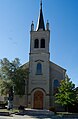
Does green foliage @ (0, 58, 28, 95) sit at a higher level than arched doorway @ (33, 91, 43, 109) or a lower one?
higher

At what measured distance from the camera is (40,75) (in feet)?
143

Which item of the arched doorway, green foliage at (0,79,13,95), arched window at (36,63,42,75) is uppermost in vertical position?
arched window at (36,63,42,75)

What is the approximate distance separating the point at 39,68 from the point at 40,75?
129 centimetres

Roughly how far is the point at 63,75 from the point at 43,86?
4.14m

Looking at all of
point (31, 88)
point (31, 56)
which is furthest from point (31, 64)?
point (31, 88)

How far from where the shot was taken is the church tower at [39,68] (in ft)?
140

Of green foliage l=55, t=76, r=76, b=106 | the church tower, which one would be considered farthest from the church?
green foliage l=55, t=76, r=76, b=106

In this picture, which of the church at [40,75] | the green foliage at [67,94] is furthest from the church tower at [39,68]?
the green foliage at [67,94]

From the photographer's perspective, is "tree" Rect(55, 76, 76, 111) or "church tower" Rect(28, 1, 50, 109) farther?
"church tower" Rect(28, 1, 50, 109)

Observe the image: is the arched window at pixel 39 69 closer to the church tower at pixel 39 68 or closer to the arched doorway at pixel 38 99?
the church tower at pixel 39 68

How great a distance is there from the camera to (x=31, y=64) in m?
44.1

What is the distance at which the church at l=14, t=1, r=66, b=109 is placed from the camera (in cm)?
4281

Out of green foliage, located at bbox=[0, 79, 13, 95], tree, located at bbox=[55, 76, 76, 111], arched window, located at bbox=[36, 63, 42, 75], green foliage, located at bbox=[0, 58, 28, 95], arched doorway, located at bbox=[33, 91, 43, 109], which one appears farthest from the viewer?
arched window, located at bbox=[36, 63, 42, 75]

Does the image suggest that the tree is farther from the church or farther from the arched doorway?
the arched doorway
